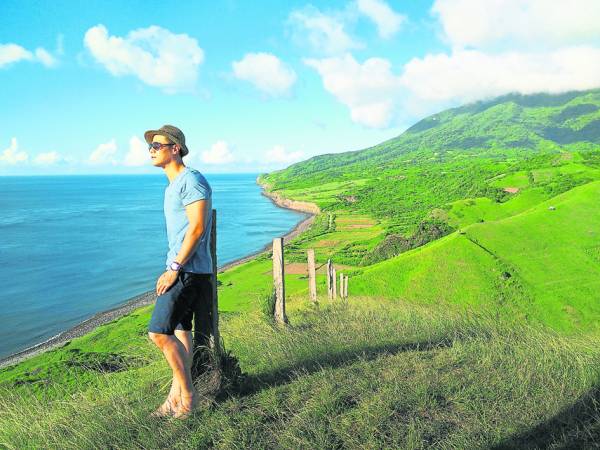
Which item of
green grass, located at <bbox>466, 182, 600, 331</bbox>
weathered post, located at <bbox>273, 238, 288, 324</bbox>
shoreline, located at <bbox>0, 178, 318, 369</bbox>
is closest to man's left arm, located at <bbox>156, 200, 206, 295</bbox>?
weathered post, located at <bbox>273, 238, 288, 324</bbox>

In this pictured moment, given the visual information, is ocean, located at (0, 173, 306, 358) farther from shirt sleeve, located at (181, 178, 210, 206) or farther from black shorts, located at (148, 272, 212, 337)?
shirt sleeve, located at (181, 178, 210, 206)

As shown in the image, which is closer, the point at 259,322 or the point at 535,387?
the point at 535,387

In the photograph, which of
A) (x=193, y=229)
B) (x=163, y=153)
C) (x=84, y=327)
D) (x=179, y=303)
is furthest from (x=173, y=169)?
(x=84, y=327)

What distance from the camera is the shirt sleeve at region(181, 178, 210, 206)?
3.67 metres

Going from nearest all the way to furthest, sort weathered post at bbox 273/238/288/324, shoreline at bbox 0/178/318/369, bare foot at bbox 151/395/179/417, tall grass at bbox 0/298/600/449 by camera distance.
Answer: tall grass at bbox 0/298/600/449
bare foot at bbox 151/395/179/417
weathered post at bbox 273/238/288/324
shoreline at bbox 0/178/318/369

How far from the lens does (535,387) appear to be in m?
4.23


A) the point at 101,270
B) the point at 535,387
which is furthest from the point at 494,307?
the point at 101,270

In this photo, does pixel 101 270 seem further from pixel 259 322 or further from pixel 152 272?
pixel 259 322

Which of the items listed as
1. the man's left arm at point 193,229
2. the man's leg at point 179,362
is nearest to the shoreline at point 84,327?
the man's leg at point 179,362

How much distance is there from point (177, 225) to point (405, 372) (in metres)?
2.76

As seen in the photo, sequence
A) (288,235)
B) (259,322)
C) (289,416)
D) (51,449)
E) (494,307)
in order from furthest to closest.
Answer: (288,235) < (494,307) < (259,322) < (289,416) < (51,449)

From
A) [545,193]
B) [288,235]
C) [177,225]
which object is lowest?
[288,235]

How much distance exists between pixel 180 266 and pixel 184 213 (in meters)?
0.46

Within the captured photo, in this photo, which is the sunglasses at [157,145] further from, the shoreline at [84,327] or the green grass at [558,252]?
the shoreline at [84,327]
